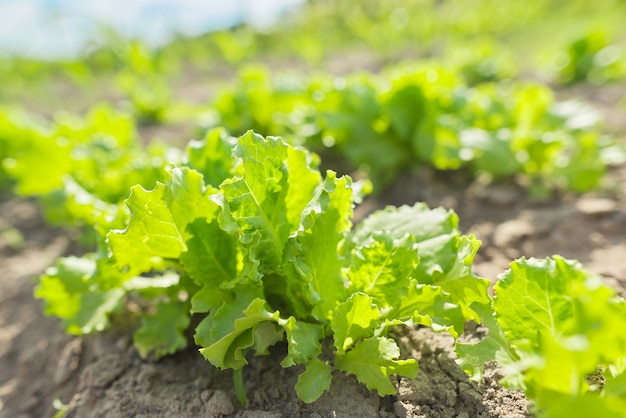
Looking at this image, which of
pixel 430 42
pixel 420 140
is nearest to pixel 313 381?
pixel 420 140

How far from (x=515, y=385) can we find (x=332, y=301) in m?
0.61

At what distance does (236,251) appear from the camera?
1.79 meters

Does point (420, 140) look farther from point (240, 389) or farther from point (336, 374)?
point (240, 389)

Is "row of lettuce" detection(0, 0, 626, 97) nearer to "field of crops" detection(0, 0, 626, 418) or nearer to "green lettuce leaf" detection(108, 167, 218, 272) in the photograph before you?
"field of crops" detection(0, 0, 626, 418)

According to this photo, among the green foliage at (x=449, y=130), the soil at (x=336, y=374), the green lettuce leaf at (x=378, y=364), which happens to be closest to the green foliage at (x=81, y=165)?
the soil at (x=336, y=374)

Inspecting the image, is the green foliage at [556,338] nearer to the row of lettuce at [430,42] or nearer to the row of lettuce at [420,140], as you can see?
the row of lettuce at [420,140]

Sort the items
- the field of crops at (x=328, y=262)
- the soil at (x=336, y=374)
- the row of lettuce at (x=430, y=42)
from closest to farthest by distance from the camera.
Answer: the field of crops at (x=328, y=262), the soil at (x=336, y=374), the row of lettuce at (x=430, y=42)

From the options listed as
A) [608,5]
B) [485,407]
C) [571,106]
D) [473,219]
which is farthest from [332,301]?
[608,5]

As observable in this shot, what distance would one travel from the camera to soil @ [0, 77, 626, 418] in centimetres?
159

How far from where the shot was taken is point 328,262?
5.37 ft

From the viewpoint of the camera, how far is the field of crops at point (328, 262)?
145cm

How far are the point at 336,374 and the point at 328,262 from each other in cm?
41

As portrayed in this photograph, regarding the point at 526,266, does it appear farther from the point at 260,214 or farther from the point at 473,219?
the point at 473,219

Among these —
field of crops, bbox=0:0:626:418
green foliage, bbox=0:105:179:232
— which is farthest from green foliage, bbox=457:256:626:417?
green foliage, bbox=0:105:179:232
